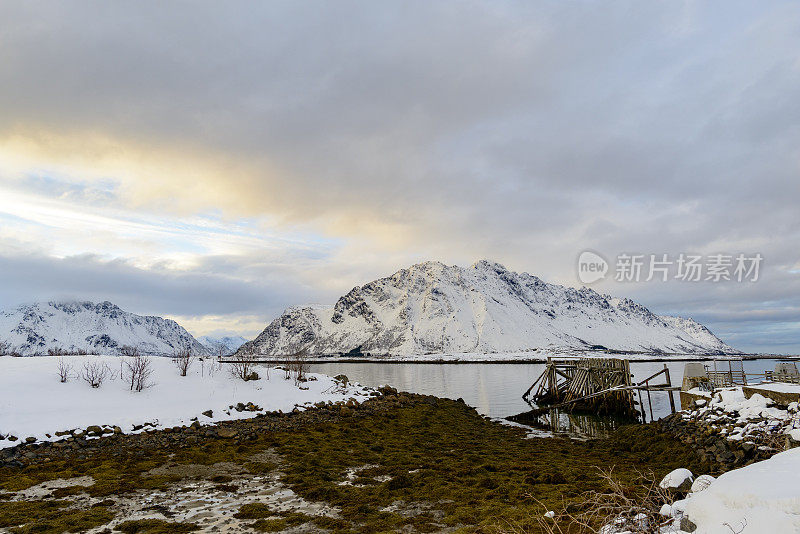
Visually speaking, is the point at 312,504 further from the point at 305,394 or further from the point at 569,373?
the point at 569,373

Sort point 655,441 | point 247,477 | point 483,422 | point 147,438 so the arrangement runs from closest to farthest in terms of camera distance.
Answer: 1. point 247,477
2. point 147,438
3. point 655,441
4. point 483,422

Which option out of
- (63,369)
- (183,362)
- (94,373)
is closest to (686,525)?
(94,373)

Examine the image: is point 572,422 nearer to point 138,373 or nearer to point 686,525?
point 138,373

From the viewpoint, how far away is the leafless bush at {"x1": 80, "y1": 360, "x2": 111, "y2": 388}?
1783 cm

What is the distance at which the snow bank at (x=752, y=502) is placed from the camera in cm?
371

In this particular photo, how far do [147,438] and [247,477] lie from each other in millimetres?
5615

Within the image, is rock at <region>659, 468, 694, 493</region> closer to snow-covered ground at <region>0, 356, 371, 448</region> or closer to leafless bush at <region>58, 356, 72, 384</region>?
snow-covered ground at <region>0, 356, 371, 448</region>

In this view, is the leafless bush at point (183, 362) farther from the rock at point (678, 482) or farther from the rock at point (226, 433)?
the rock at point (678, 482)

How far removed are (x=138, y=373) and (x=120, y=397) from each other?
176 cm

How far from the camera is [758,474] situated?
4500 mm

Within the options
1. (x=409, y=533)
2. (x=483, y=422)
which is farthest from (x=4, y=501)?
(x=483, y=422)

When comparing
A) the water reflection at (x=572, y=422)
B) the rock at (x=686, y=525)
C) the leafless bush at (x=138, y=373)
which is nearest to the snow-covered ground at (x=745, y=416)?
the water reflection at (x=572, y=422)

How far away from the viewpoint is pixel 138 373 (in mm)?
19047

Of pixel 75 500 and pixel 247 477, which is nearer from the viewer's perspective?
pixel 75 500
